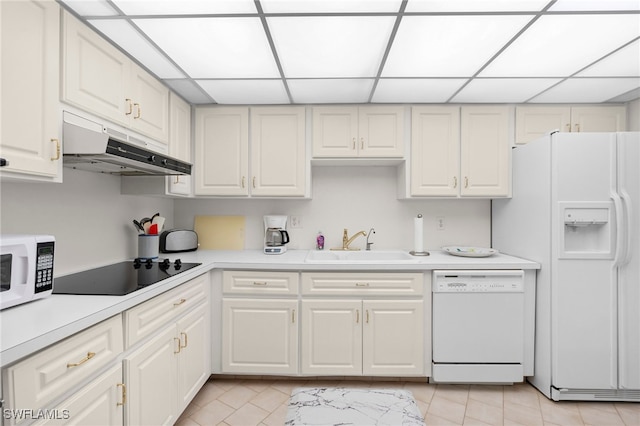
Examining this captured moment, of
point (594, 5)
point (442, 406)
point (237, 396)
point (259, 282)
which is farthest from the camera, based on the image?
point (259, 282)

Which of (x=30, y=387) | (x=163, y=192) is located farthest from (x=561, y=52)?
(x=30, y=387)

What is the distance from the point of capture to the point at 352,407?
2.04 meters

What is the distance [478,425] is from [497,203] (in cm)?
180

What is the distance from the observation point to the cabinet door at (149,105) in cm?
190

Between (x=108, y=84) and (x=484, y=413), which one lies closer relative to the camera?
(x=108, y=84)

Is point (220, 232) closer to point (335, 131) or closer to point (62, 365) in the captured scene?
point (335, 131)

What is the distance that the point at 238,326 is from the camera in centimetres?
229

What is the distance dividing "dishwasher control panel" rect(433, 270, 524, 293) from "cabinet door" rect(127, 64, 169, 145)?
7.57 ft

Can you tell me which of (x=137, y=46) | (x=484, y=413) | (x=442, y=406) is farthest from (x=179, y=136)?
(x=484, y=413)

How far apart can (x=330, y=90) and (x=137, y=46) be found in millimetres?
1285

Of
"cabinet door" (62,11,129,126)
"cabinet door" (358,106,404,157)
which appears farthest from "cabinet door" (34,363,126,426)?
"cabinet door" (358,106,404,157)

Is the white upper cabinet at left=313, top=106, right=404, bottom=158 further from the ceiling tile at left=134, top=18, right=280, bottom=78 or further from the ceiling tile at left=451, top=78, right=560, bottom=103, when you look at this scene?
the ceiling tile at left=134, top=18, right=280, bottom=78

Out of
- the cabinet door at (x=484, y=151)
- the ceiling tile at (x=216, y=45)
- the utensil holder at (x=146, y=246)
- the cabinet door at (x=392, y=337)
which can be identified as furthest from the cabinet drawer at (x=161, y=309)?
the cabinet door at (x=484, y=151)

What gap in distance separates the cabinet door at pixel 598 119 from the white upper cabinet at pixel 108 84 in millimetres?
3308
